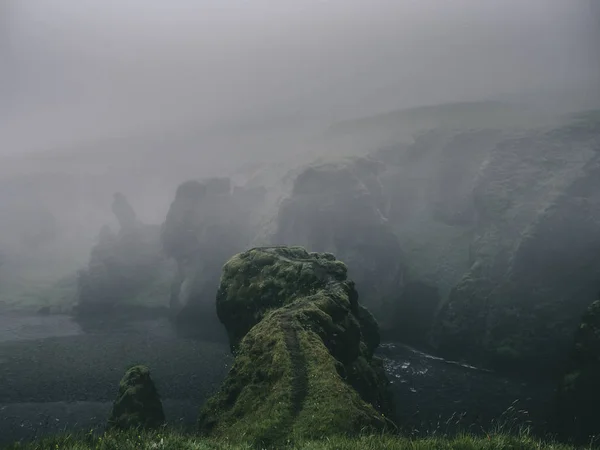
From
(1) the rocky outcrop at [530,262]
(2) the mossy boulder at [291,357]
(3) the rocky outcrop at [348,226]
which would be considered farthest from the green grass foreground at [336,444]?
(3) the rocky outcrop at [348,226]

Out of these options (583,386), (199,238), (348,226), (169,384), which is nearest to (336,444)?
(583,386)

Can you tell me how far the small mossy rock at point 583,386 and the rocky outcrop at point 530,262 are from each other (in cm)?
2894

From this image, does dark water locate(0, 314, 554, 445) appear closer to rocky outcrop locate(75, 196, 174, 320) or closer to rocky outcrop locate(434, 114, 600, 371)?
rocky outcrop locate(434, 114, 600, 371)

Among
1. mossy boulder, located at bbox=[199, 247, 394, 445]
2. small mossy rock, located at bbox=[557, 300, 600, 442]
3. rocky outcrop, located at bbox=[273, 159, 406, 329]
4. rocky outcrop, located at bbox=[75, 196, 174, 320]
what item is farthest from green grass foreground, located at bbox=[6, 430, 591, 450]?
rocky outcrop, located at bbox=[75, 196, 174, 320]

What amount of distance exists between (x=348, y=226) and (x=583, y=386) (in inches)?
4195

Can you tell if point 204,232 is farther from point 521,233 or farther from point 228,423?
point 228,423

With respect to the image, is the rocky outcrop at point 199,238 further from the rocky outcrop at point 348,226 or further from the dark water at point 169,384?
the dark water at point 169,384

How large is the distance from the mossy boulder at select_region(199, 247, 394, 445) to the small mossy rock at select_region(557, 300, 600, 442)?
30820 mm

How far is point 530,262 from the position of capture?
12131cm

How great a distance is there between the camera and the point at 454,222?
568 feet

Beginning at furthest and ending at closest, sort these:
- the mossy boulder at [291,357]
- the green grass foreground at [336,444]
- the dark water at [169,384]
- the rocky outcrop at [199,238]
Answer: the rocky outcrop at [199,238]
the dark water at [169,384]
the mossy boulder at [291,357]
the green grass foreground at [336,444]

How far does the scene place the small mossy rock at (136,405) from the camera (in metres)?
48.6

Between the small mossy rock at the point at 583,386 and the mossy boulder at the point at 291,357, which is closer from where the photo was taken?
the mossy boulder at the point at 291,357

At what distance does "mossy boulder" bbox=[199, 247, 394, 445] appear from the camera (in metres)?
24.9
